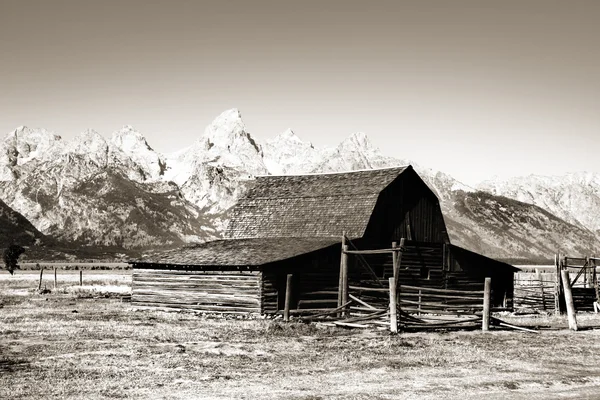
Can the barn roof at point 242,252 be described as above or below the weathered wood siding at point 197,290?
above

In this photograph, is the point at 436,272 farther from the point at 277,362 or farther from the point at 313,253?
the point at 277,362

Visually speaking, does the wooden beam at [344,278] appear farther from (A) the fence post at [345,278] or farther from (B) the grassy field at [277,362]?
(B) the grassy field at [277,362]

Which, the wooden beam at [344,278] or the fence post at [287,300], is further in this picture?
the wooden beam at [344,278]

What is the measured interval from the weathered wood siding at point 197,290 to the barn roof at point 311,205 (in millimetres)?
5961

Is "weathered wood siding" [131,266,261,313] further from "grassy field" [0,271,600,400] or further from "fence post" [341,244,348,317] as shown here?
"fence post" [341,244,348,317]

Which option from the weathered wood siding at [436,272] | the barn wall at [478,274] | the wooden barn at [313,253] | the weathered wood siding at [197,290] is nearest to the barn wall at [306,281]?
the wooden barn at [313,253]

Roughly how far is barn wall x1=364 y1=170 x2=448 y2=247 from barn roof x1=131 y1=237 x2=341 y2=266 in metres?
3.00

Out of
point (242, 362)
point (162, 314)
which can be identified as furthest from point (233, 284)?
point (242, 362)

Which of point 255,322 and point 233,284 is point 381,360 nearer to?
point 255,322

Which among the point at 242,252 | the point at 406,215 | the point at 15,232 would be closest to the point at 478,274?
the point at 406,215

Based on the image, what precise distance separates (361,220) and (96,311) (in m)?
13.2

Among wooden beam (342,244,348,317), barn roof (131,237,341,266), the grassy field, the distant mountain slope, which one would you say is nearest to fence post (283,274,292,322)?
the grassy field

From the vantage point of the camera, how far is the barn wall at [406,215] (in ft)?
118

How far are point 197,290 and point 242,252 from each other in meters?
2.72
